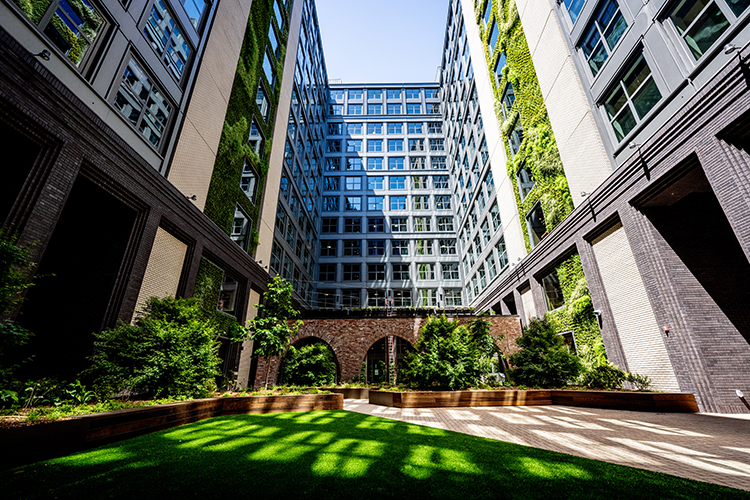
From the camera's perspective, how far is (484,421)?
787 cm

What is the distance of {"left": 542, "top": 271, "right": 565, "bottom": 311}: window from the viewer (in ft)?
56.5

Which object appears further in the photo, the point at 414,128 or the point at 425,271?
the point at 414,128

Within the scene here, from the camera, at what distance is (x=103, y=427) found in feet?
17.5

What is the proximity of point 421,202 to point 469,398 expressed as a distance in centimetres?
3395

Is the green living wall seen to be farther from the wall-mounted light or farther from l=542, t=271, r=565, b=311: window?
the wall-mounted light

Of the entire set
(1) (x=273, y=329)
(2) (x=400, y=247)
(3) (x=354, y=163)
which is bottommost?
(1) (x=273, y=329)

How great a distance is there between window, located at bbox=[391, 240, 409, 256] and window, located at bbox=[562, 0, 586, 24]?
27.2 m

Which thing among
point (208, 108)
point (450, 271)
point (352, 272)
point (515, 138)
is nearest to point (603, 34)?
point (515, 138)

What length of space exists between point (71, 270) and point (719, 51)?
20.5m

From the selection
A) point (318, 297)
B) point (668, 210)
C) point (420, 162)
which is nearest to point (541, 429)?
point (668, 210)

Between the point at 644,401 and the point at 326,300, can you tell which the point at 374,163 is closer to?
the point at 326,300

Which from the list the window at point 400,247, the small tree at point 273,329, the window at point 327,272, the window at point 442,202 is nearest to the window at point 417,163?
the window at point 442,202

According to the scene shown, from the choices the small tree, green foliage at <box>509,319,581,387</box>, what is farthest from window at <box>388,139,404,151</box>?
green foliage at <box>509,319,581,387</box>

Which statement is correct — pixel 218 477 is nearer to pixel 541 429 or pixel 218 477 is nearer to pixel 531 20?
pixel 541 429
